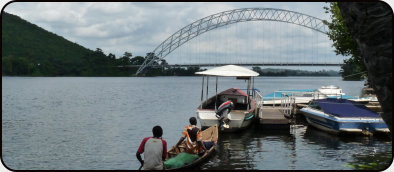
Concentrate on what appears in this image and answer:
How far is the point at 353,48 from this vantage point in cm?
2586

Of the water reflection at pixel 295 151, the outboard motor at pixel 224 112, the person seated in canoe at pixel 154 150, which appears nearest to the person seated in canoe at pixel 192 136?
the water reflection at pixel 295 151

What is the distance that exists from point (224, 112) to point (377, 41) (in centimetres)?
1435

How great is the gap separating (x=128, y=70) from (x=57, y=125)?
143571 mm

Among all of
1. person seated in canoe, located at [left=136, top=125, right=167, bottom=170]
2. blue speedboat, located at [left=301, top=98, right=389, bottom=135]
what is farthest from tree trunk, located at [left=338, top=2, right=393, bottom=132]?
blue speedboat, located at [left=301, top=98, right=389, bottom=135]

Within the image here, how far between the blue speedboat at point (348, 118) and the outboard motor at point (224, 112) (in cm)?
514

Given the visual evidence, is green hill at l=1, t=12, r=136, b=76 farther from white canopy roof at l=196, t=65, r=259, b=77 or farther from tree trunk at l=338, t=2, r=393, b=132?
tree trunk at l=338, t=2, r=393, b=132

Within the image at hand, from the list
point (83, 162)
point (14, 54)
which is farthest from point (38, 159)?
point (14, 54)

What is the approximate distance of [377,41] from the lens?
4.02m

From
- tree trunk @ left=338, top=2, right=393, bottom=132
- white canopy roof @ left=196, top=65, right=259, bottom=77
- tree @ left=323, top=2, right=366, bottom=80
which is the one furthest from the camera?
tree @ left=323, top=2, right=366, bottom=80

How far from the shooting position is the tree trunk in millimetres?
3977

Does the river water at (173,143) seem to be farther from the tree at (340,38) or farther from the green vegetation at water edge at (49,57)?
the green vegetation at water edge at (49,57)

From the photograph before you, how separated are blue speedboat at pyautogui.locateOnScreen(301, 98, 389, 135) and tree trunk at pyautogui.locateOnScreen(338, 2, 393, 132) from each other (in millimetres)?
14718

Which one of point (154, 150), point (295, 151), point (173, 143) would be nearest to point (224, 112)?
point (173, 143)

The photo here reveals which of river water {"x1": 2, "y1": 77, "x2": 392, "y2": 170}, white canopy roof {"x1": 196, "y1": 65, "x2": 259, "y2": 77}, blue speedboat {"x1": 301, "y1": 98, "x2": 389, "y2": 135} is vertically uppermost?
white canopy roof {"x1": 196, "y1": 65, "x2": 259, "y2": 77}
